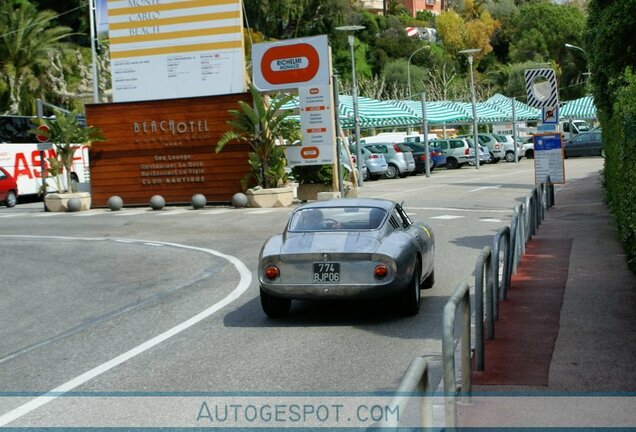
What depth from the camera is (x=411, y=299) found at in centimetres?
1102

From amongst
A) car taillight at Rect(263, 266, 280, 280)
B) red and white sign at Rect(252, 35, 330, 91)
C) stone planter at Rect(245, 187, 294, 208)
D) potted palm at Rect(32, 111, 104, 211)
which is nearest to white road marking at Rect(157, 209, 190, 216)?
stone planter at Rect(245, 187, 294, 208)

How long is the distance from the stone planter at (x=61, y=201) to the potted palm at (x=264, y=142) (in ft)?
17.6

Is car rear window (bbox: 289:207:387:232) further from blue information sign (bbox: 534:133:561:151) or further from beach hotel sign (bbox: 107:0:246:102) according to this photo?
beach hotel sign (bbox: 107:0:246:102)

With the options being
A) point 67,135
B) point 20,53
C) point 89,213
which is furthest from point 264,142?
point 20,53

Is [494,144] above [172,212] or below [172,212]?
above

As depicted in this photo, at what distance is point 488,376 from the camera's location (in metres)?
8.01

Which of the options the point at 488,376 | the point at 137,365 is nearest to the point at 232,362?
the point at 137,365

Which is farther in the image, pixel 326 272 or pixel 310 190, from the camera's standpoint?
pixel 310 190

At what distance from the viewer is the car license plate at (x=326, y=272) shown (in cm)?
1066

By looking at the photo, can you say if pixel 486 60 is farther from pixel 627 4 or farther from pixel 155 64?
pixel 627 4

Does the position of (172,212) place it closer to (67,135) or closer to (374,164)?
(67,135)

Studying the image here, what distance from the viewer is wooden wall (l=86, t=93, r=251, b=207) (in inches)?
1262

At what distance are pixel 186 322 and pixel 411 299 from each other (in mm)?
2608

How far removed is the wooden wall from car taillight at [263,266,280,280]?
21.0m
